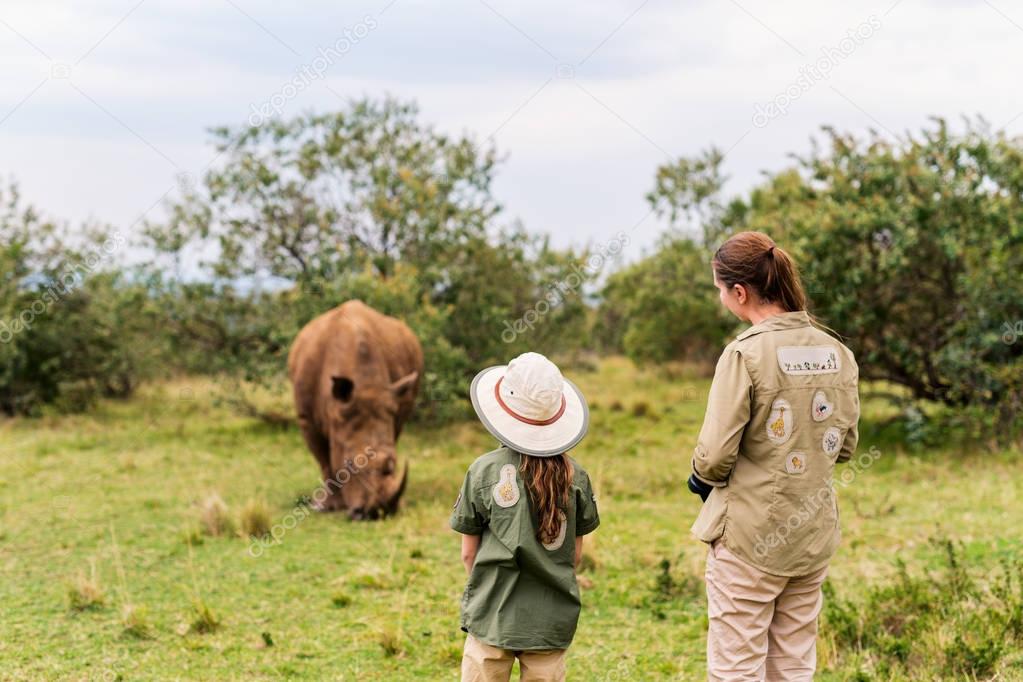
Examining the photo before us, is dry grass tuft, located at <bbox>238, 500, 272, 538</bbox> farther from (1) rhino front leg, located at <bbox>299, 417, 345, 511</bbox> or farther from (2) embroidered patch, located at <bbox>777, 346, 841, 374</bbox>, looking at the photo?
(2) embroidered patch, located at <bbox>777, 346, 841, 374</bbox>

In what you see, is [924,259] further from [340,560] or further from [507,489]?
[507,489]

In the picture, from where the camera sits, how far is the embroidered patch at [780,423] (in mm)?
3721

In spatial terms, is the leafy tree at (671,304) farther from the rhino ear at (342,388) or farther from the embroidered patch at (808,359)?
the embroidered patch at (808,359)

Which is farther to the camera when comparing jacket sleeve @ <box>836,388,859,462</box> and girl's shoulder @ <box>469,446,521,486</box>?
jacket sleeve @ <box>836,388,859,462</box>

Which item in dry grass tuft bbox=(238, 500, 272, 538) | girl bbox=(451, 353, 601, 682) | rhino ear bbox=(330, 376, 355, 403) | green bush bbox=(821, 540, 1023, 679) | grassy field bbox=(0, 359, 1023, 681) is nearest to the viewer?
girl bbox=(451, 353, 601, 682)

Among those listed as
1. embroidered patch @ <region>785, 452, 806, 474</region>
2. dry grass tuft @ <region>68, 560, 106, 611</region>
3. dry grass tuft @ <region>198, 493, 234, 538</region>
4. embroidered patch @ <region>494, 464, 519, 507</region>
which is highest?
embroidered patch @ <region>785, 452, 806, 474</region>

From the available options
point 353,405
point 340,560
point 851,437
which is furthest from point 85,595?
point 851,437

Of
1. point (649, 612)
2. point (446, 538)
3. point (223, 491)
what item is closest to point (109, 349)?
point (223, 491)

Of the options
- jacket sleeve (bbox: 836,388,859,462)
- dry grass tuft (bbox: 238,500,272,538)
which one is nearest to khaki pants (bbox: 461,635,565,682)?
jacket sleeve (bbox: 836,388,859,462)

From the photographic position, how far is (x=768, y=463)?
3.75 m

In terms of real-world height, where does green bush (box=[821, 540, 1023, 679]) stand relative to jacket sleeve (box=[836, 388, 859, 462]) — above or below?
below

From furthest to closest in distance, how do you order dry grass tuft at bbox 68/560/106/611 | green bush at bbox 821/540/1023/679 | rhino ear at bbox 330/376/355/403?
rhino ear at bbox 330/376/355/403, dry grass tuft at bbox 68/560/106/611, green bush at bbox 821/540/1023/679

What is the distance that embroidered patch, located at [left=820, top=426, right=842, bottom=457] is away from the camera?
3820mm

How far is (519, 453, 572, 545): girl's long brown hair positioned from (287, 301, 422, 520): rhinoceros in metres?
6.60
